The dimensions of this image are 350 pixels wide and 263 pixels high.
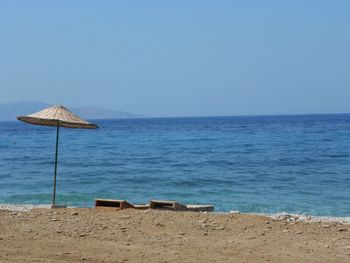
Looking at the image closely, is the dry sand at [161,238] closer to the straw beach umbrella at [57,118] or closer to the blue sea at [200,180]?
the straw beach umbrella at [57,118]

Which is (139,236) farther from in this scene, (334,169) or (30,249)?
(334,169)

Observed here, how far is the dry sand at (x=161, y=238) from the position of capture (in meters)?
6.88

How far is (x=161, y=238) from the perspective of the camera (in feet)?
26.0

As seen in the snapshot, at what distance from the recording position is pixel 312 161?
29625 mm

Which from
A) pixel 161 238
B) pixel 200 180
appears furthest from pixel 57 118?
pixel 200 180

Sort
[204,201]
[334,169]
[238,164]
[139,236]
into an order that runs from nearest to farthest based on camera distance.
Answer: [139,236] < [204,201] < [334,169] < [238,164]

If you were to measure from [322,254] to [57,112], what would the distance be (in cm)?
643

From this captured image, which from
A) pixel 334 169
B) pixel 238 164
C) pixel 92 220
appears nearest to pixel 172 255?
pixel 92 220

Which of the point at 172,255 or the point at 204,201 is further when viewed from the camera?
the point at 204,201

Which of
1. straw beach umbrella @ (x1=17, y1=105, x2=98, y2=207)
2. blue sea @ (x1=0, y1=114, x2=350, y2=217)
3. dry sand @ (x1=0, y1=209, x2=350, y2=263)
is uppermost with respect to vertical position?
straw beach umbrella @ (x1=17, y1=105, x2=98, y2=207)

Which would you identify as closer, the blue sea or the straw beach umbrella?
the straw beach umbrella

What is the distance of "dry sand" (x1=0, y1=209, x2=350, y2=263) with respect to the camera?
22.6 feet

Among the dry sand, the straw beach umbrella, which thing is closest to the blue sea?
the straw beach umbrella

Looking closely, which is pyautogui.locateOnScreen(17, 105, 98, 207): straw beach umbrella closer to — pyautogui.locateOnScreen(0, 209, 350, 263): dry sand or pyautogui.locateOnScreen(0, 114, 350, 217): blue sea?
pyautogui.locateOnScreen(0, 209, 350, 263): dry sand
